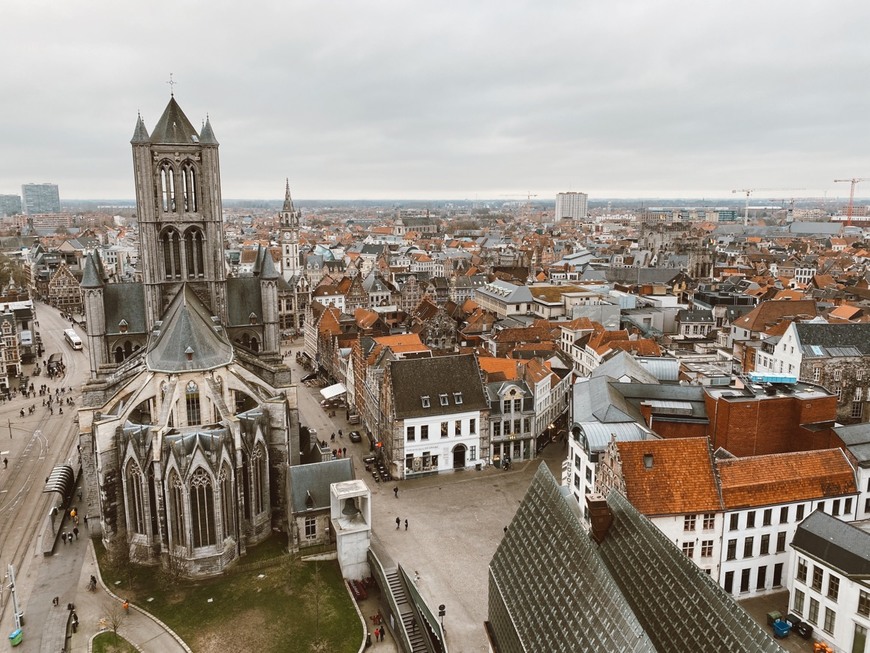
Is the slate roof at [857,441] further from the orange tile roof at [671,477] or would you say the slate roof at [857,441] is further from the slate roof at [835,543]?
the orange tile roof at [671,477]

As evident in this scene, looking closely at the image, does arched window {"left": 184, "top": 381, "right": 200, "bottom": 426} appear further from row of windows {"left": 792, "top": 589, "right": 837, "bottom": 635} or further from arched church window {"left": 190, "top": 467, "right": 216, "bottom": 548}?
row of windows {"left": 792, "top": 589, "right": 837, "bottom": 635}

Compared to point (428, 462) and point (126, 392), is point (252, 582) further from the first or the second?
point (428, 462)

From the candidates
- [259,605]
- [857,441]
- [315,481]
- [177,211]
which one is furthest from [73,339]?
[857,441]

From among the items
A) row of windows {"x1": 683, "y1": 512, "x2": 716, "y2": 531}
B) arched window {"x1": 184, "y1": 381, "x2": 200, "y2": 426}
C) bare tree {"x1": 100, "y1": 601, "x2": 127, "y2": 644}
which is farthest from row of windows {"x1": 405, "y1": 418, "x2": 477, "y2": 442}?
bare tree {"x1": 100, "y1": 601, "x2": 127, "y2": 644}

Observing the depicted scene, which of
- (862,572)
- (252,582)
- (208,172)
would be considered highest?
(208,172)

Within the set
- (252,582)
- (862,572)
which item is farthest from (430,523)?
(862,572)

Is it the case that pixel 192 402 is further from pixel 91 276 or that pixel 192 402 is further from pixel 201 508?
pixel 91 276

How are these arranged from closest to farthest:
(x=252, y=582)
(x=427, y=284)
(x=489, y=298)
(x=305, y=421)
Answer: (x=252, y=582), (x=305, y=421), (x=489, y=298), (x=427, y=284)
